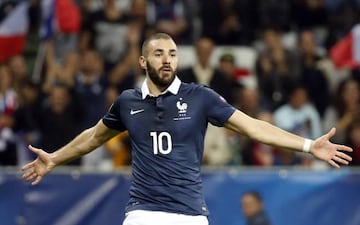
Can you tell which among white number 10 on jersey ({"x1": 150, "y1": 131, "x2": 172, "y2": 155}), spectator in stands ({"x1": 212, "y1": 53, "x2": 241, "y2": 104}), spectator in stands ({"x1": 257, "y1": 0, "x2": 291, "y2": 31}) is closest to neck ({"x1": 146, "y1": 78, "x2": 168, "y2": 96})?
white number 10 on jersey ({"x1": 150, "y1": 131, "x2": 172, "y2": 155})

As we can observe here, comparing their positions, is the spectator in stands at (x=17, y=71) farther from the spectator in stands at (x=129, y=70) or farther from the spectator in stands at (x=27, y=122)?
the spectator in stands at (x=129, y=70)

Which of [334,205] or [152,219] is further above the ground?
[152,219]

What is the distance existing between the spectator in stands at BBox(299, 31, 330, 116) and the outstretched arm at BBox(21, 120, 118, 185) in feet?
24.0

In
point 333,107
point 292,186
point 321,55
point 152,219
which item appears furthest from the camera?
point 321,55

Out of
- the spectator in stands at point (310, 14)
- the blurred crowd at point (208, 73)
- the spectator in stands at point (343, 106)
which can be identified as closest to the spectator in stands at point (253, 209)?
the blurred crowd at point (208, 73)

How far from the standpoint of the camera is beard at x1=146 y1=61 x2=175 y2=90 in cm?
961

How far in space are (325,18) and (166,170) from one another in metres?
10.1

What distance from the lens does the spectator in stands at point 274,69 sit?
17.5 metres

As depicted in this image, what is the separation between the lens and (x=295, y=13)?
19.3 meters

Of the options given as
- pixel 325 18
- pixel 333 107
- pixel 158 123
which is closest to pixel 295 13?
pixel 325 18

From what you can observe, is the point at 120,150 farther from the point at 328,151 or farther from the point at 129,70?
the point at 328,151

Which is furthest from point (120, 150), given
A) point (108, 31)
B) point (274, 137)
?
point (274, 137)

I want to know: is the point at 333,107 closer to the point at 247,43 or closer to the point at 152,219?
the point at 247,43

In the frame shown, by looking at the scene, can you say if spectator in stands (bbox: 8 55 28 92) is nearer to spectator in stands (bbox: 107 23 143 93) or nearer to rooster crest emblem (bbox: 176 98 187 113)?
spectator in stands (bbox: 107 23 143 93)
